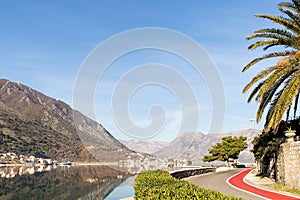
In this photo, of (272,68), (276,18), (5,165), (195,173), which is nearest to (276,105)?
(272,68)

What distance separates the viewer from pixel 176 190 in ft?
35.5

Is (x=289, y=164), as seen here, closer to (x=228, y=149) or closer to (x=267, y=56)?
(x=267, y=56)

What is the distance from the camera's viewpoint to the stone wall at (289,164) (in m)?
18.8

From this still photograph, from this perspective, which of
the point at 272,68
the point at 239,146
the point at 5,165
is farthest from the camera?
the point at 5,165

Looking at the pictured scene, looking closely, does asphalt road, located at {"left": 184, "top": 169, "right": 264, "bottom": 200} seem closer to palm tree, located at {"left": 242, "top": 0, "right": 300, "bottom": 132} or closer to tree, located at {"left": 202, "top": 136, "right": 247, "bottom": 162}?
palm tree, located at {"left": 242, "top": 0, "right": 300, "bottom": 132}

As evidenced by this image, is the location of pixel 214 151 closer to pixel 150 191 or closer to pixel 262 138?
pixel 262 138

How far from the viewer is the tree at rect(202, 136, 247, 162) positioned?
213 ft

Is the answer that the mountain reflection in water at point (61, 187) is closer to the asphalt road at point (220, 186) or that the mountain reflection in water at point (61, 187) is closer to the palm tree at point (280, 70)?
the asphalt road at point (220, 186)

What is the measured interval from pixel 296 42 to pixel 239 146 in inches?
1949

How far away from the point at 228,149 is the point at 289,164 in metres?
45.8

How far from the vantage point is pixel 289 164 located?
20000 millimetres

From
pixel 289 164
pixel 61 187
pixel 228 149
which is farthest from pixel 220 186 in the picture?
pixel 61 187

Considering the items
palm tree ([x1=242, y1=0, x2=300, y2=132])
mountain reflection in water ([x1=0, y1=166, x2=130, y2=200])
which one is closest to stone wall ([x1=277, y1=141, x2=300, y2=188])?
palm tree ([x1=242, y1=0, x2=300, y2=132])

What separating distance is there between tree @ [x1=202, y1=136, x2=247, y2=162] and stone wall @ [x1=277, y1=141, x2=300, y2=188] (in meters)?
43.5
